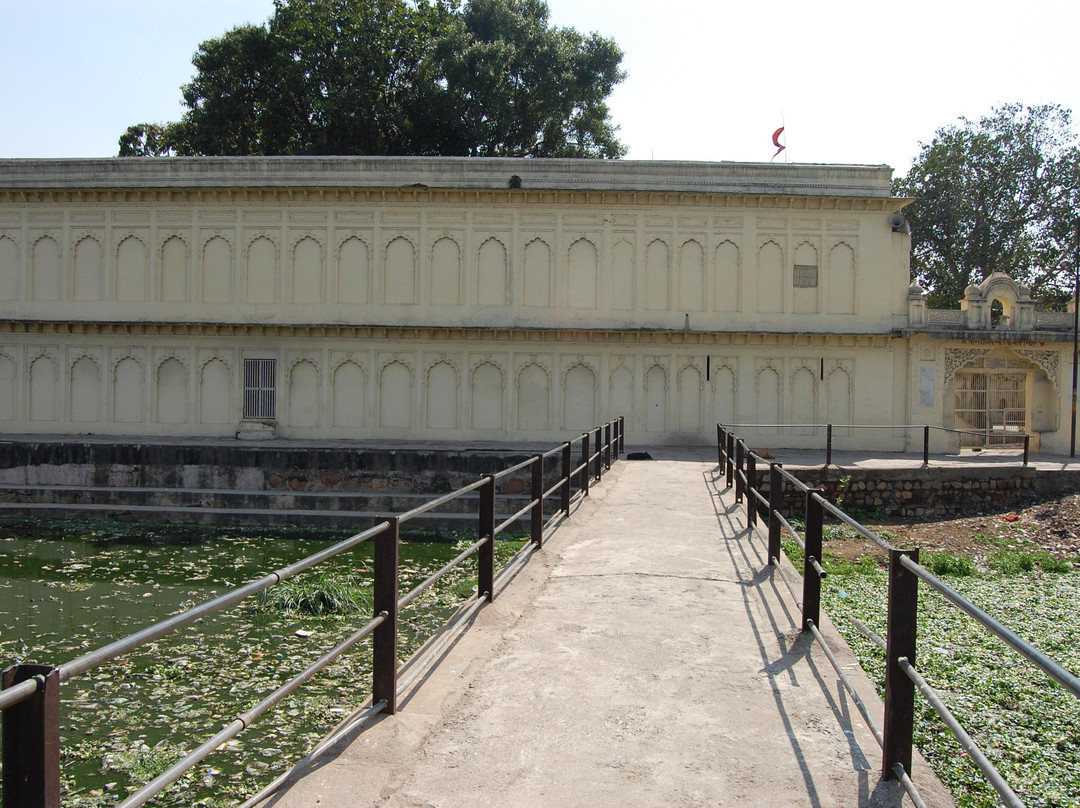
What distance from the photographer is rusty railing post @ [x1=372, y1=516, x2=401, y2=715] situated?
13.7ft

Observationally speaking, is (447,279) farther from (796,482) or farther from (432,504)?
(432,504)

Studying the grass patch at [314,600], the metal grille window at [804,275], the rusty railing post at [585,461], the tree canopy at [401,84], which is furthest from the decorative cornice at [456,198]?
the grass patch at [314,600]

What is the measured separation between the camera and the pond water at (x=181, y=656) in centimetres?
540

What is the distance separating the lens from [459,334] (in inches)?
886

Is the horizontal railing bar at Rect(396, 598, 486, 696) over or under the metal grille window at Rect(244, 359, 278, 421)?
under

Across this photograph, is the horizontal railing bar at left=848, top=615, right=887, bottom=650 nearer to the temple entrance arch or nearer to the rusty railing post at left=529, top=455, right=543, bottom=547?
the rusty railing post at left=529, top=455, right=543, bottom=547

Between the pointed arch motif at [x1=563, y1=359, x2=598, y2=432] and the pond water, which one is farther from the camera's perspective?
the pointed arch motif at [x1=563, y1=359, x2=598, y2=432]

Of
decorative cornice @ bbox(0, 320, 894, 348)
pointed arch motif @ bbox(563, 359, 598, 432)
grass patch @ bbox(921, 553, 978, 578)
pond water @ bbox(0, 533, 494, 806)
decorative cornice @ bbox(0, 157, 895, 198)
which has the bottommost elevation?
pond water @ bbox(0, 533, 494, 806)

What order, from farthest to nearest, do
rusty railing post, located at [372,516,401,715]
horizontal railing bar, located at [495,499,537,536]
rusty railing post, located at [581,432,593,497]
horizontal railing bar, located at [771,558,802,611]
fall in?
rusty railing post, located at [581,432,593,497], horizontal railing bar, located at [495,499,537,536], horizontal railing bar, located at [771,558,802,611], rusty railing post, located at [372,516,401,715]

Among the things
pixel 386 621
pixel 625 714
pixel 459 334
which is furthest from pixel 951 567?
pixel 459 334

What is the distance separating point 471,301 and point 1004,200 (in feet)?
74.8

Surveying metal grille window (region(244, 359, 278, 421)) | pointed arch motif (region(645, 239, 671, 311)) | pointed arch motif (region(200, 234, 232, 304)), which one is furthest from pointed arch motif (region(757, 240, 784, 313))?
pointed arch motif (region(200, 234, 232, 304))

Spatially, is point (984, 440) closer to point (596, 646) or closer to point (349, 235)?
point (349, 235)

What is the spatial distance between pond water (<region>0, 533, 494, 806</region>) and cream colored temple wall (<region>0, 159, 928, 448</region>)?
942 cm
